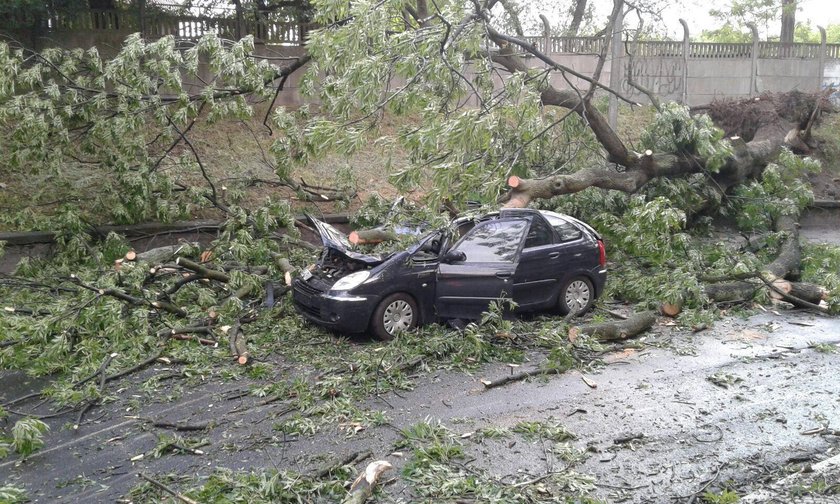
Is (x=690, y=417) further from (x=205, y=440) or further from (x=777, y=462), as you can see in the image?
(x=205, y=440)

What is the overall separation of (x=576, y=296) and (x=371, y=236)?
8.88ft

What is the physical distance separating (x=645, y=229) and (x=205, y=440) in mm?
6868

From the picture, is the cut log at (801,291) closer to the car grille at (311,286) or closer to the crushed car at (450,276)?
the crushed car at (450,276)

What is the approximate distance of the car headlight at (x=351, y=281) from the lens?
8055 mm

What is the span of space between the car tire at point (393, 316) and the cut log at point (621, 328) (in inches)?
74.4

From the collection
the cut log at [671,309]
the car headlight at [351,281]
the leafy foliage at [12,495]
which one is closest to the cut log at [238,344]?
the car headlight at [351,281]

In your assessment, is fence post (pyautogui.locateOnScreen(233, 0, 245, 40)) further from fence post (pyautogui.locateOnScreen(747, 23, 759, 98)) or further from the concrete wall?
fence post (pyautogui.locateOnScreen(747, 23, 759, 98))

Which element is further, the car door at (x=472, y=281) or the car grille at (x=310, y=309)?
the car door at (x=472, y=281)

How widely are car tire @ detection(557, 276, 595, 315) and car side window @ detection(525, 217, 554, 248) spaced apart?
59 cm

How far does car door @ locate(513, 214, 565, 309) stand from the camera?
341 inches

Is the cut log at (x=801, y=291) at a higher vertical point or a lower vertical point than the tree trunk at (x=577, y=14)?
lower

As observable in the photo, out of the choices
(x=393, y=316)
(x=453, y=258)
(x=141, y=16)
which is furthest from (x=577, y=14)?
(x=393, y=316)

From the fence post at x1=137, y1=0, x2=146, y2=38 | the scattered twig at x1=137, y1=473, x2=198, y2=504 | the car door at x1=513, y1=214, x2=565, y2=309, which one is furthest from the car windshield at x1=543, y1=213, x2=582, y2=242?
the fence post at x1=137, y1=0, x2=146, y2=38

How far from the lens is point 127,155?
449 inches
